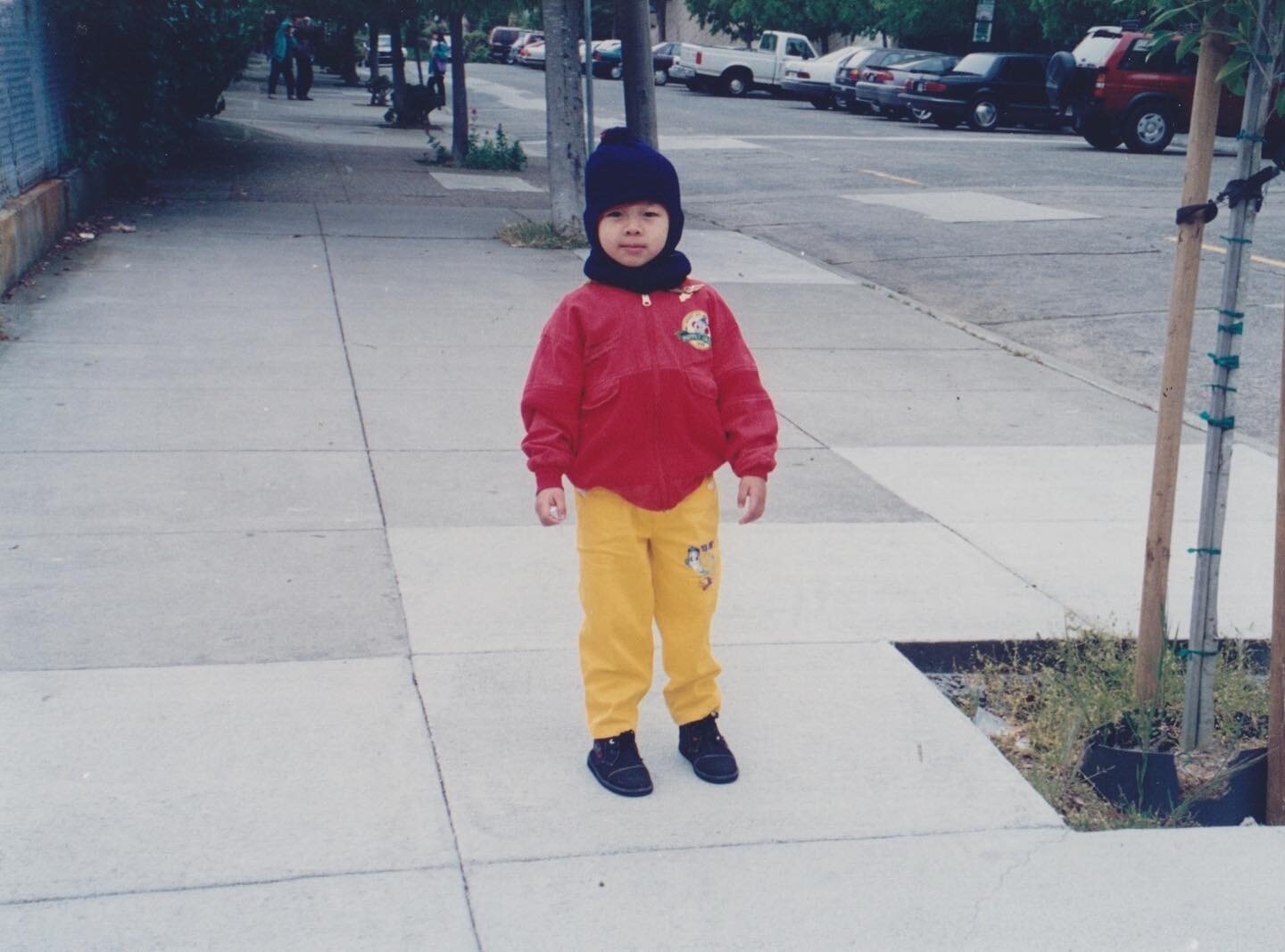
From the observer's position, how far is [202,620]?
4629mm

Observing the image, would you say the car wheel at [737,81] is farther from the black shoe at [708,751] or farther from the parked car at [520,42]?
the black shoe at [708,751]

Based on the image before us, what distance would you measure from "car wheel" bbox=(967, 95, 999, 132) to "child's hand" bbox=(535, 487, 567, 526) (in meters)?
28.7

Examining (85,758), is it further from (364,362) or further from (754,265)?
(754,265)

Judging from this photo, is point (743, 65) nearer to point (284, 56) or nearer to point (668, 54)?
point (668, 54)

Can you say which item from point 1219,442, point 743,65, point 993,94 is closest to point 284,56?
point 743,65

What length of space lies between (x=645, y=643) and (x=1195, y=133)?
185 cm

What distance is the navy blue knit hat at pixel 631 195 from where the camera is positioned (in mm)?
3543

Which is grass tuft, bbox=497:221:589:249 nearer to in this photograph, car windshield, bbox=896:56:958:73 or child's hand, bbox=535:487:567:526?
child's hand, bbox=535:487:567:526

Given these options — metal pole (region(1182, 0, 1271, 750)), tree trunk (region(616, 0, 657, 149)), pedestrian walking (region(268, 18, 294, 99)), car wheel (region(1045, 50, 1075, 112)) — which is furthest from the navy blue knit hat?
pedestrian walking (region(268, 18, 294, 99))

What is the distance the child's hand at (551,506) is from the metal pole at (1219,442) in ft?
5.27

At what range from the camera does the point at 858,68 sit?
34.6 m

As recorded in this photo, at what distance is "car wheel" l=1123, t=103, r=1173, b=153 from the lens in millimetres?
24453

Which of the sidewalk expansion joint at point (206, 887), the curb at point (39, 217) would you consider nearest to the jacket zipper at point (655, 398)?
the sidewalk expansion joint at point (206, 887)

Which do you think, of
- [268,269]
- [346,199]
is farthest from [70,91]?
[268,269]
